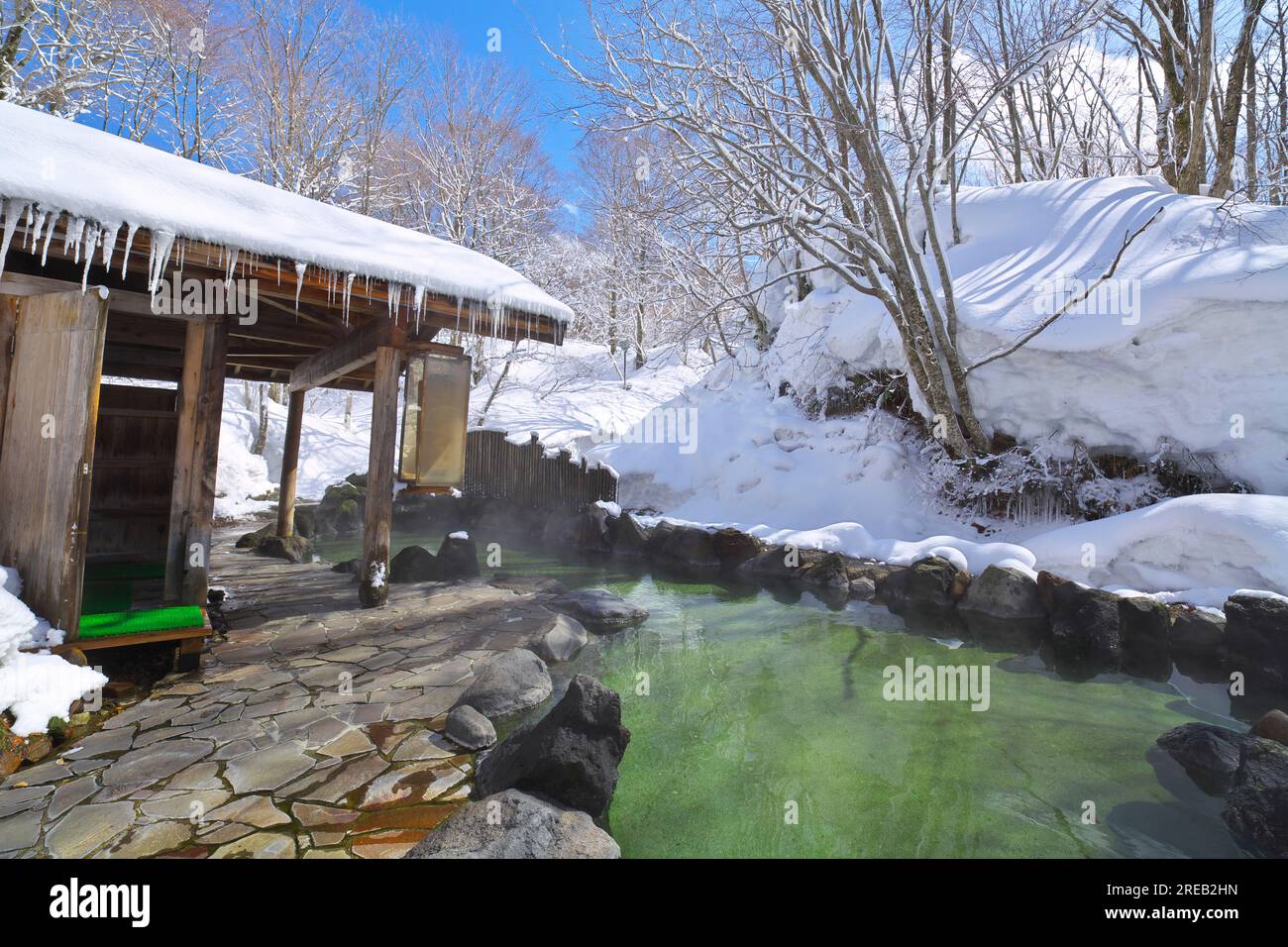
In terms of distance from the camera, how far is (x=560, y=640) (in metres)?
5.83

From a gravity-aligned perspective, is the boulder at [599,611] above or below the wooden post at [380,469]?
below

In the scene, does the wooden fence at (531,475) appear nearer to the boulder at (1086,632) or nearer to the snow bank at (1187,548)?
the snow bank at (1187,548)

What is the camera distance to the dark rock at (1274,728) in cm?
395

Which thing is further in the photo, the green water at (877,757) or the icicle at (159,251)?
the icicle at (159,251)

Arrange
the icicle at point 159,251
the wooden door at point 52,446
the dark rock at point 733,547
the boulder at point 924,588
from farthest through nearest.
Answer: the dark rock at point 733,547 → the boulder at point 924,588 → the wooden door at point 52,446 → the icicle at point 159,251

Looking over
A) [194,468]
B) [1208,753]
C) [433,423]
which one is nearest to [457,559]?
[433,423]

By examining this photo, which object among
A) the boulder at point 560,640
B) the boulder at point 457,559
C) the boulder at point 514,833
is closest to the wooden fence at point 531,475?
the boulder at point 457,559

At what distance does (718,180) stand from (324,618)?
10.3 metres

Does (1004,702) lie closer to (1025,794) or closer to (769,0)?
(1025,794)

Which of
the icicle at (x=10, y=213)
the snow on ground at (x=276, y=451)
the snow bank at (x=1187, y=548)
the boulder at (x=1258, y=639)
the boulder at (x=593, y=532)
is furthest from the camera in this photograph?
the snow on ground at (x=276, y=451)

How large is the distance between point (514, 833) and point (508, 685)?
1.85 meters

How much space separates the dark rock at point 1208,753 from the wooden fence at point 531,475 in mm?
10925
